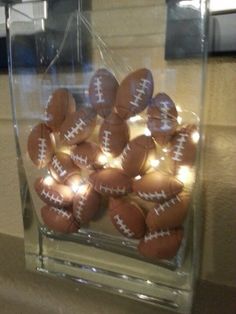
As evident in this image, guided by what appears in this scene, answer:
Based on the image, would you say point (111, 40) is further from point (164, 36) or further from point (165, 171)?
point (165, 171)

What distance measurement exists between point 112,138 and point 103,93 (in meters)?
0.05

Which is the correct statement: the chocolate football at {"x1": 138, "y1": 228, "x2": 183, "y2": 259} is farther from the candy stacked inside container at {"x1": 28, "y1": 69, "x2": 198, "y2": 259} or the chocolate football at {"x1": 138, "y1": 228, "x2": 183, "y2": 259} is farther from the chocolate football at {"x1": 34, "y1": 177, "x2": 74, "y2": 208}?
the chocolate football at {"x1": 34, "y1": 177, "x2": 74, "y2": 208}

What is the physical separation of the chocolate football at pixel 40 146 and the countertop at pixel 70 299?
16 cm

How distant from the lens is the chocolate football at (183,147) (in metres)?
0.38

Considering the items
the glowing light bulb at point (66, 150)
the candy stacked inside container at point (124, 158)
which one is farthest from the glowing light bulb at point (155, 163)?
the glowing light bulb at point (66, 150)

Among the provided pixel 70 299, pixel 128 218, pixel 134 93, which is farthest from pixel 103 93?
pixel 70 299

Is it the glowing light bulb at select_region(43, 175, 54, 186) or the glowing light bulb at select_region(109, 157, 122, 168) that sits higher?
the glowing light bulb at select_region(109, 157, 122, 168)

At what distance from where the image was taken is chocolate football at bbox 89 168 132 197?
1.29 ft

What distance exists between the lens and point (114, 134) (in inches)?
15.3

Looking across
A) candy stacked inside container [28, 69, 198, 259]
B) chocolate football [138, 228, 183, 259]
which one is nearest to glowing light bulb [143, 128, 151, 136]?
candy stacked inside container [28, 69, 198, 259]

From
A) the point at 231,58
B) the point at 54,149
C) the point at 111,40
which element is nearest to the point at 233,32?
the point at 231,58

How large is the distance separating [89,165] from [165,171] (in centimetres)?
9

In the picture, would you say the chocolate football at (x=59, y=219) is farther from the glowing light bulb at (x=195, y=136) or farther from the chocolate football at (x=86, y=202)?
the glowing light bulb at (x=195, y=136)

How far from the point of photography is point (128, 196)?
414 mm
